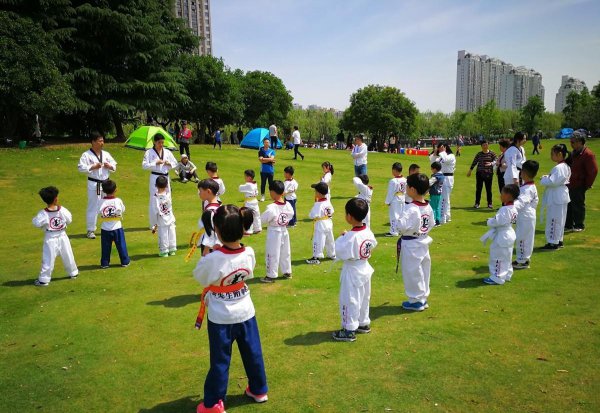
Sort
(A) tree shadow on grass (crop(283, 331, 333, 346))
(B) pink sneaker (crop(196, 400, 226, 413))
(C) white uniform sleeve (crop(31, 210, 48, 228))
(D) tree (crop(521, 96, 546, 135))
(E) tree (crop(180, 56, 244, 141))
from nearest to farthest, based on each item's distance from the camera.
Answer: (B) pink sneaker (crop(196, 400, 226, 413)) → (A) tree shadow on grass (crop(283, 331, 333, 346)) → (C) white uniform sleeve (crop(31, 210, 48, 228)) → (E) tree (crop(180, 56, 244, 141)) → (D) tree (crop(521, 96, 546, 135))

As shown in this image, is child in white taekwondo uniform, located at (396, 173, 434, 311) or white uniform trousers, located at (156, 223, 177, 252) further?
white uniform trousers, located at (156, 223, 177, 252)

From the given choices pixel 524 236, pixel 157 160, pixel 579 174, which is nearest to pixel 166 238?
pixel 157 160

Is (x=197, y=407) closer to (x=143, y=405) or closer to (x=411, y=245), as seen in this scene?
(x=143, y=405)

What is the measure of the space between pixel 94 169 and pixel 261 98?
51895 mm

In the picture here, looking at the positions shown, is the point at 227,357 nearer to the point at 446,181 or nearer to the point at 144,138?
the point at 446,181

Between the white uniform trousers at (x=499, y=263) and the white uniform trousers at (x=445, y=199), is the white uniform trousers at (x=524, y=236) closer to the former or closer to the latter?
the white uniform trousers at (x=499, y=263)

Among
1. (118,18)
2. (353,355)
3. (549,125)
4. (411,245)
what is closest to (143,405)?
(353,355)

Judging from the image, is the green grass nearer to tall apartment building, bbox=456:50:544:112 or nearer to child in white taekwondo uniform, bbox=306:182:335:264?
child in white taekwondo uniform, bbox=306:182:335:264

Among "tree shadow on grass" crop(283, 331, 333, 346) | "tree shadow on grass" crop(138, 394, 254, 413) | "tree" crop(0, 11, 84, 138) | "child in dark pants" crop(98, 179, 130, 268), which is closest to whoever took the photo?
"tree shadow on grass" crop(138, 394, 254, 413)

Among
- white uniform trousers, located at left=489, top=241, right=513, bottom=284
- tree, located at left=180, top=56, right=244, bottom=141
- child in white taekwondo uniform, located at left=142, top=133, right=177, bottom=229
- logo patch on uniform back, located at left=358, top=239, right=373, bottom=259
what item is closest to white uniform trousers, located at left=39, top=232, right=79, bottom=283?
child in white taekwondo uniform, located at left=142, top=133, right=177, bottom=229

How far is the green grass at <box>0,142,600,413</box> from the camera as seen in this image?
4590 mm

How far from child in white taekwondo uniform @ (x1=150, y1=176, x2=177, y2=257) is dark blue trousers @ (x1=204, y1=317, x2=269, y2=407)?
19.4 feet

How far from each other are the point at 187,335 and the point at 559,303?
230 inches

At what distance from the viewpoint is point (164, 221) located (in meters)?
9.95
